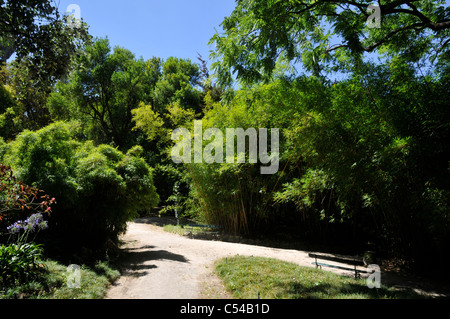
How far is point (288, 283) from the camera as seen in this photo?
11.2 ft

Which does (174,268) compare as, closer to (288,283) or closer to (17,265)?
(288,283)

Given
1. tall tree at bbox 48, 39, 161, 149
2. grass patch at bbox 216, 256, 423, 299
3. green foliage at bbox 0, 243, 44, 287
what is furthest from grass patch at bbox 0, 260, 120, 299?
tall tree at bbox 48, 39, 161, 149

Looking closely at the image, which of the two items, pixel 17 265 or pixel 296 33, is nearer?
pixel 17 265

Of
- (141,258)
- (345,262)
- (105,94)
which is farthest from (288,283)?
(105,94)

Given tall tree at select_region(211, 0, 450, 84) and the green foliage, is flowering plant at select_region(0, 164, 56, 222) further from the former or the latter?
tall tree at select_region(211, 0, 450, 84)

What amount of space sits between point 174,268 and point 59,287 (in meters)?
1.70

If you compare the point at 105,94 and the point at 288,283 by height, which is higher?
the point at 105,94

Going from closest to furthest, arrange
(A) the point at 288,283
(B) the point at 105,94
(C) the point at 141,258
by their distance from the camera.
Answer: (A) the point at 288,283
(C) the point at 141,258
(B) the point at 105,94

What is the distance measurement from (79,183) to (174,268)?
2.22 metres

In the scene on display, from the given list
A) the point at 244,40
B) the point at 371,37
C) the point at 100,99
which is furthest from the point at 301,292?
the point at 100,99

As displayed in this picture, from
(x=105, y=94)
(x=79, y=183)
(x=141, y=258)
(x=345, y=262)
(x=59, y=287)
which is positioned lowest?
(x=141, y=258)

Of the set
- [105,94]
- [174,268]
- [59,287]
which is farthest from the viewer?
[105,94]

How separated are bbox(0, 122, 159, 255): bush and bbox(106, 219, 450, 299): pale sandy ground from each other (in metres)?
0.94
